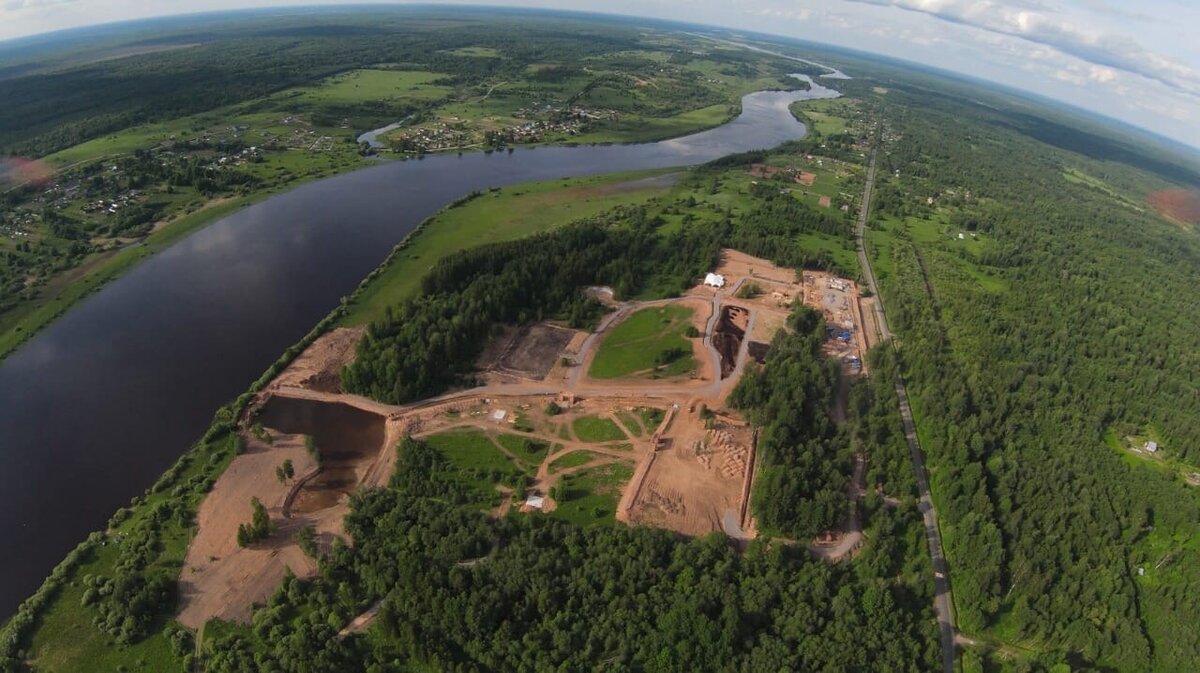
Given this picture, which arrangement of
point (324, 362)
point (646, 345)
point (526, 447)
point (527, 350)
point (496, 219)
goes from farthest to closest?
1. point (496, 219)
2. point (646, 345)
3. point (527, 350)
4. point (324, 362)
5. point (526, 447)

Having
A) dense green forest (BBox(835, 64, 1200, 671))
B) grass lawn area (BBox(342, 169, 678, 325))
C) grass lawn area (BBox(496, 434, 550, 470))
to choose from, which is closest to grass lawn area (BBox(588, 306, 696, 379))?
grass lawn area (BBox(496, 434, 550, 470))

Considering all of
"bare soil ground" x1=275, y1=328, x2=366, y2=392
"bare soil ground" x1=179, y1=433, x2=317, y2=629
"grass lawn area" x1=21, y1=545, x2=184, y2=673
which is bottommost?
"grass lawn area" x1=21, y1=545, x2=184, y2=673

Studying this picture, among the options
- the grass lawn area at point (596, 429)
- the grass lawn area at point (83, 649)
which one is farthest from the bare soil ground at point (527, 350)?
the grass lawn area at point (83, 649)

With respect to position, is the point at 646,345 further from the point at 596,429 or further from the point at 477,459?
the point at 477,459

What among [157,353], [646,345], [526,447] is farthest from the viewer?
[646,345]

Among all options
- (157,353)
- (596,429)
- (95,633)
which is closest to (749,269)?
(596,429)

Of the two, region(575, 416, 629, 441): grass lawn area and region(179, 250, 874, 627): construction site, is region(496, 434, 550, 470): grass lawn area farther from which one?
region(575, 416, 629, 441): grass lawn area
